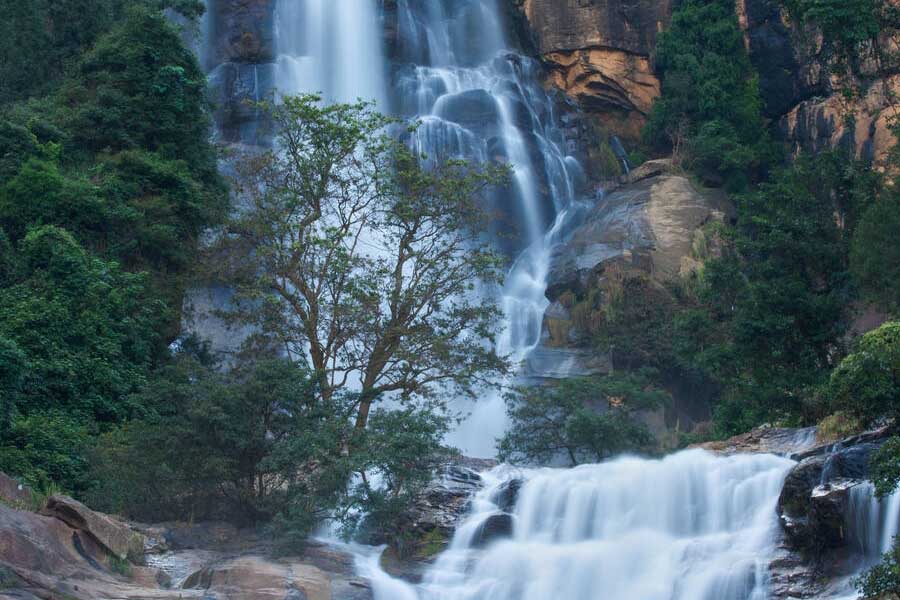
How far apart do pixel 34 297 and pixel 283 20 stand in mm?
28990

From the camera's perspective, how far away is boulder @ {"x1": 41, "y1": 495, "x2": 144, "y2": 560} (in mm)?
15242

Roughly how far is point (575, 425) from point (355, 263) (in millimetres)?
6543

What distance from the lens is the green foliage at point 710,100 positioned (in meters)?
40.8

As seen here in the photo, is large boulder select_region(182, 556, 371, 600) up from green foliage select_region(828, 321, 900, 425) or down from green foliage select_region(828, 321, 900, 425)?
down

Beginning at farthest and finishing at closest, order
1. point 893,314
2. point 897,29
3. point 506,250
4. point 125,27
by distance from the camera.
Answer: point 506,250 < point 897,29 < point 125,27 < point 893,314

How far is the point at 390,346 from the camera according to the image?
76.4ft

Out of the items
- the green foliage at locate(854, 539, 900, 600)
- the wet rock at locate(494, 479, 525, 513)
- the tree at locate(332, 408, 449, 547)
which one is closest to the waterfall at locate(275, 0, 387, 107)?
the wet rock at locate(494, 479, 525, 513)

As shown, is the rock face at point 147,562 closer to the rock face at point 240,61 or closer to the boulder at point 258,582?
the boulder at point 258,582

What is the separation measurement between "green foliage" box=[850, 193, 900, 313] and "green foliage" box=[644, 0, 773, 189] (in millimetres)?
17418

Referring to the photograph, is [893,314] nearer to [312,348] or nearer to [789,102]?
[312,348]

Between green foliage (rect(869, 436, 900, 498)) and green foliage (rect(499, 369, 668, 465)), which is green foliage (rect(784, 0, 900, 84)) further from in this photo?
green foliage (rect(869, 436, 900, 498))

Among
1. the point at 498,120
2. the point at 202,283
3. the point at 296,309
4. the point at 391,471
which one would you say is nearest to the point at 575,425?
the point at 391,471

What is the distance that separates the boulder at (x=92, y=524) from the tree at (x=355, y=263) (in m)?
7.09

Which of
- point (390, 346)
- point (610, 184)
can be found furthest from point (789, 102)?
point (390, 346)
